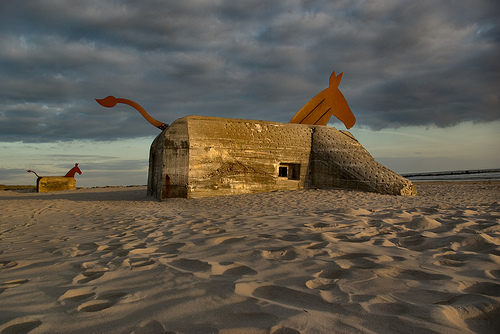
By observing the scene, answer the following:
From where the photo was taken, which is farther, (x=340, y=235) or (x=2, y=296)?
(x=340, y=235)

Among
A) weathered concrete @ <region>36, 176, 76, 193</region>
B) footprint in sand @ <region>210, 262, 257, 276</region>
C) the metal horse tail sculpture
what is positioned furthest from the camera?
weathered concrete @ <region>36, 176, 76, 193</region>

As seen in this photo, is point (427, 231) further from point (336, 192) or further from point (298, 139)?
point (298, 139)

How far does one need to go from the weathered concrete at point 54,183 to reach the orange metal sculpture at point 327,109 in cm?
1511

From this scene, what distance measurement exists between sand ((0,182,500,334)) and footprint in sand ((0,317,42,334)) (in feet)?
0.03

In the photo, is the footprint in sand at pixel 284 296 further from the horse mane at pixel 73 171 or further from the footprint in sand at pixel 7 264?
the horse mane at pixel 73 171

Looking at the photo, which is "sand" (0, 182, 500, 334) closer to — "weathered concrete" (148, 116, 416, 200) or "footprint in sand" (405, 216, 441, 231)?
"footprint in sand" (405, 216, 441, 231)

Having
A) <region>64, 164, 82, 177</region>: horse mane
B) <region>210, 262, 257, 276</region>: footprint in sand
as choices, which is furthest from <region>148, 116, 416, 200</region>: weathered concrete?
<region>64, 164, 82, 177</region>: horse mane

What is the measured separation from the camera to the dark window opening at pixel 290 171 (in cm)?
1153

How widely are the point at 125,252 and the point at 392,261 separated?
244 cm

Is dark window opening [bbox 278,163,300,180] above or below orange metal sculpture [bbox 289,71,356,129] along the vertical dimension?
below

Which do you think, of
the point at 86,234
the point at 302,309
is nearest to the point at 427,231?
the point at 302,309

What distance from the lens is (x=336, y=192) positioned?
10328mm

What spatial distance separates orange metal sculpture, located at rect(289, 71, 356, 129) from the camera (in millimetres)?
12523

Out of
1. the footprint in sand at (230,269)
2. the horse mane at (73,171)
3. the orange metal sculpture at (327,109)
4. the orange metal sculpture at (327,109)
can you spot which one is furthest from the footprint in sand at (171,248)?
the horse mane at (73,171)
